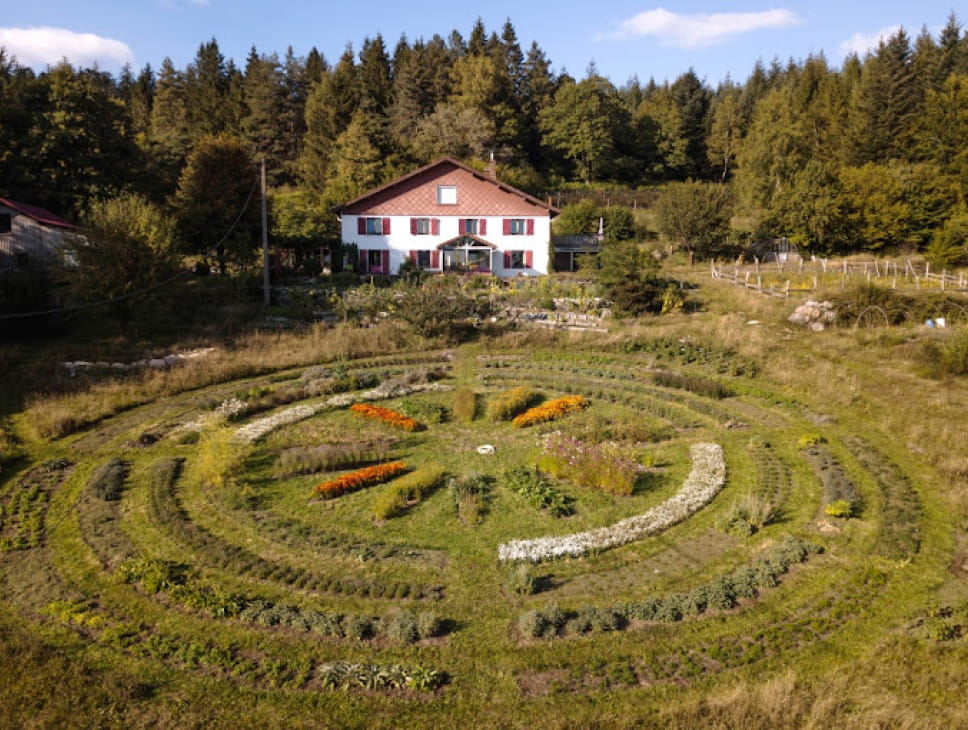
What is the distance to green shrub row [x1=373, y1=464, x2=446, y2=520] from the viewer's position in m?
15.5

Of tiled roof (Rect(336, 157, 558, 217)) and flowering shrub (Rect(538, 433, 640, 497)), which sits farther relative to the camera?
tiled roof (Rect(336, 157, 558, 217))

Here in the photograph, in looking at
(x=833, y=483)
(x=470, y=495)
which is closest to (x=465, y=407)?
(x=470, y=495)

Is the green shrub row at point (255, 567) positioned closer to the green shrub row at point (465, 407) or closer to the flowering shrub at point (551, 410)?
the green shrub row at point (465, 407)

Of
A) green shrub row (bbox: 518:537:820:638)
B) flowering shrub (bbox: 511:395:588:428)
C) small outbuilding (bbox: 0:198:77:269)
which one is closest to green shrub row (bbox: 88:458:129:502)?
green shrub row (bbox: 518:537:820:638)

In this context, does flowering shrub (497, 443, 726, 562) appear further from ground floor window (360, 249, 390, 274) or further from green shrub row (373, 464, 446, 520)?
ground floor window (360, 249, 390, 274)

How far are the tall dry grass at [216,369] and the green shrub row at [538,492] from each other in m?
14.4

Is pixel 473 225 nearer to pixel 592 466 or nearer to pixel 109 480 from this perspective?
pixel 592 466

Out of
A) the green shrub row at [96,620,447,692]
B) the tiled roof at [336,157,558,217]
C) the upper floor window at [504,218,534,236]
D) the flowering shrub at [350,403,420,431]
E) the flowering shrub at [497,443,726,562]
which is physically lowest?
the green shrub row at [96,620,447,692]

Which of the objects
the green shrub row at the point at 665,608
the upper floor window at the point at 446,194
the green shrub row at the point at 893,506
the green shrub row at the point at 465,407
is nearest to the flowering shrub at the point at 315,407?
the green shrub row at the point at 465,407

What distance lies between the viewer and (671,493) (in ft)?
55.0

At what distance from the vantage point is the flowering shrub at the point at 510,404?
22.1 metres

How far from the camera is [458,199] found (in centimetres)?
5056

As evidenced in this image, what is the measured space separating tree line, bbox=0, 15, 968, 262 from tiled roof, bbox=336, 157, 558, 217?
5.39 metres

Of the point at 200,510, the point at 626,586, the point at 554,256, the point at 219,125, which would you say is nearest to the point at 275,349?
the point at 200,510
